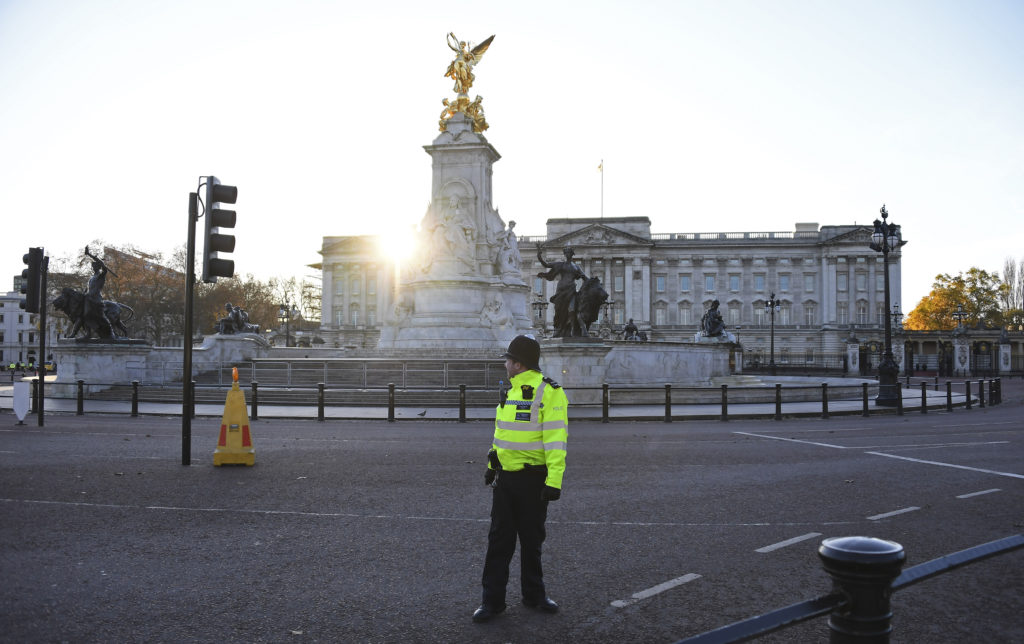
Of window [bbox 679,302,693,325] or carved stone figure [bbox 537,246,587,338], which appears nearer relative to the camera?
carved stone figure [bbox 537,246,587,338]

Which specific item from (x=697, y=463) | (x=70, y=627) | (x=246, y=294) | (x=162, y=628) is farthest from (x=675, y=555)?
(x=246, y=294)

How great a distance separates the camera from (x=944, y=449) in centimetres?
1380

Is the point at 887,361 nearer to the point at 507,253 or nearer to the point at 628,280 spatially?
the point at 507,253

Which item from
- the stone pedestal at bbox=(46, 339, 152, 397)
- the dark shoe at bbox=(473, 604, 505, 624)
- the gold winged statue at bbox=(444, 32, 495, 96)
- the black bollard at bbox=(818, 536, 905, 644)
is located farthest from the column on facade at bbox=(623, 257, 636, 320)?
the black bollard at bbox=(818, 536, 905, 644)

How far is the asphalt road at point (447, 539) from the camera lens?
4906mm

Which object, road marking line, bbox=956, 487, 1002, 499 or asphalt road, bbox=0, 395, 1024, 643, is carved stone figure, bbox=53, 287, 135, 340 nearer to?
asphalt road, bbox=0, 395, 1024, 643

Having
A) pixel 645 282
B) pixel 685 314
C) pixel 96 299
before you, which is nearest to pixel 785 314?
pixel 685 314

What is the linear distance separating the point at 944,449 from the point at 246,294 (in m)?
83.8

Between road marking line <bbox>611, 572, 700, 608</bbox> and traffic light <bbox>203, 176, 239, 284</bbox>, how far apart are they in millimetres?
7876

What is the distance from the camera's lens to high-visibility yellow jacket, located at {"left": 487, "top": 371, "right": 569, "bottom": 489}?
5004mm

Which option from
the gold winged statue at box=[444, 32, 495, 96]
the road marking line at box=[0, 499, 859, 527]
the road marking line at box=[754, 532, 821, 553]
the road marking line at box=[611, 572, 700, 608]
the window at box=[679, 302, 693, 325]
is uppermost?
the gold winged statue at box=[444, 32, 495, 96]

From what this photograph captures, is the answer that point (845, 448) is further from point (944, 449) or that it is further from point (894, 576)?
point (894, 576)

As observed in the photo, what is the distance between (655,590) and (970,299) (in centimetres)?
11178

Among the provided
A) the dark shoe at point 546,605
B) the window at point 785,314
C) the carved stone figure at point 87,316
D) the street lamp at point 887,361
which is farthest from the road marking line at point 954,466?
the window at point 785,314
